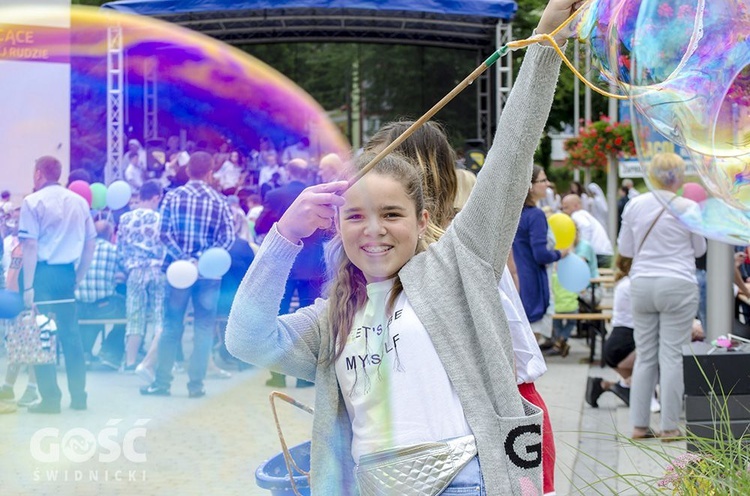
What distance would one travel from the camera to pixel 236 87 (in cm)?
420

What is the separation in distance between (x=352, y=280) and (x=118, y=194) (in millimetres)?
5062

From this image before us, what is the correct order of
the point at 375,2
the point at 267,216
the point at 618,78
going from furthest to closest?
the point at 375,2 < the point at 267,216 < the point at 618,78

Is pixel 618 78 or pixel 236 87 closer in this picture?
pixel 618 78

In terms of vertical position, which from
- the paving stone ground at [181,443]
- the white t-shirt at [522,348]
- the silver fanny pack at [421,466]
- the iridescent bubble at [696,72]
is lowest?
the paving stone ground at [181,443]

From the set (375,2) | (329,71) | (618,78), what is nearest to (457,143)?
(329,71)

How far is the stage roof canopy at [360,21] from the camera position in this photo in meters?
15.6

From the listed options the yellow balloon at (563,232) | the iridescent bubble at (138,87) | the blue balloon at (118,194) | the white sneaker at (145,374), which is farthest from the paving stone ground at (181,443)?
the yellow balloon at (563,232)

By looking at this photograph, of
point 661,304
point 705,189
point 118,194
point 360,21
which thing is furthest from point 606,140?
point 705,189

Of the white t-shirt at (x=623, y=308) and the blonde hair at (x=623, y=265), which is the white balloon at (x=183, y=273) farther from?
the white t-shirt at (x=623, y=308)

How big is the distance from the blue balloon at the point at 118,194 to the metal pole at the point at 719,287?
3711 mm

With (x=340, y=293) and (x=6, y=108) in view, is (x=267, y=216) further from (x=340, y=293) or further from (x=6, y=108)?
(x=340, y=293)

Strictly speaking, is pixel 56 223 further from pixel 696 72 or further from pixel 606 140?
pixel 606 140

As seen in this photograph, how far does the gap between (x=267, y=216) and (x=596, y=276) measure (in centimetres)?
745

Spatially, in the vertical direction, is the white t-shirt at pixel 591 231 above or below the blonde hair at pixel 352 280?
below
